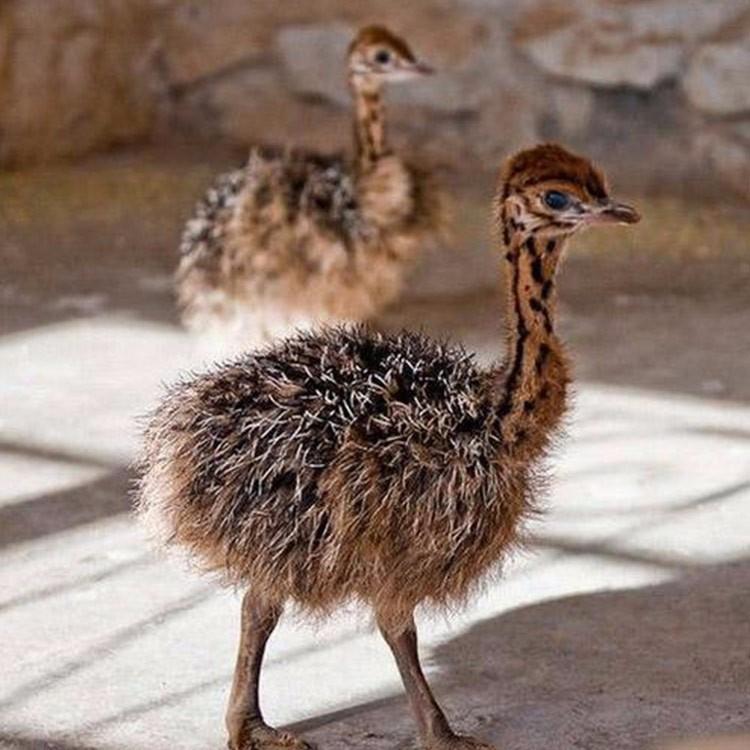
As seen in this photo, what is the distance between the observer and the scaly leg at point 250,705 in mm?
2695

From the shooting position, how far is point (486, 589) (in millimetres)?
2879

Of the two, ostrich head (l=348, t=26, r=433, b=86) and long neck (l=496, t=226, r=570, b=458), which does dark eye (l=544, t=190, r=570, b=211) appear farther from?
ostrich head (l=348, t=26, r=433, b=86)

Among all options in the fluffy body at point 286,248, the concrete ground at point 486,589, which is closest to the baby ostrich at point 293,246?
the fluffy body at point 286,248

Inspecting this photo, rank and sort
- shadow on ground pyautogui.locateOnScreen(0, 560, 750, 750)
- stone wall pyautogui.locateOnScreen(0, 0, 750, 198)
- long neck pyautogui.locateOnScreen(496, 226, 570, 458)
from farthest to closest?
1. stone wall pyautogui.locateOnScreen(0, 0, 750, 198)
2. shadow on ground pyautogui.locateOnScreen(0, 560, 750, 750)
3. long neck pyautogui.locateOnScreen(496, 226, 570, 458)

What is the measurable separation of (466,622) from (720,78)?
267cm

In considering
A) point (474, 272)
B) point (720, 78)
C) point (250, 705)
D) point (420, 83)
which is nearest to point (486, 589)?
point (250, 705)

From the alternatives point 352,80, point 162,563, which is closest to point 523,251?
point 162,563

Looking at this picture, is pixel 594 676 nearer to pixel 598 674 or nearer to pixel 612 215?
pixel 598 674

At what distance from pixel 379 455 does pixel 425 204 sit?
196 centimetres

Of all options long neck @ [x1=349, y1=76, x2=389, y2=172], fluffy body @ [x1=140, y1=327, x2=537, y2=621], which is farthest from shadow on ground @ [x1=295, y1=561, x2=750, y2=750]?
long neck @ [x1=349, y1=76, x2=389, y2=172]

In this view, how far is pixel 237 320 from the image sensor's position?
4148mm

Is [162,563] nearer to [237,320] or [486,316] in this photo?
[237,320]

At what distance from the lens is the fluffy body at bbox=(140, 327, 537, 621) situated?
2.53m

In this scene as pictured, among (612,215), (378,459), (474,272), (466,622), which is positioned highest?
(612,215)
